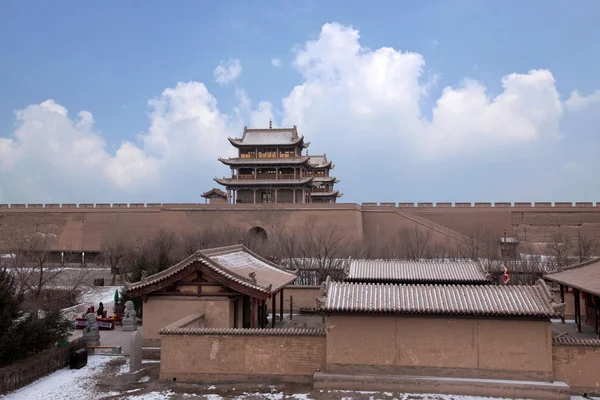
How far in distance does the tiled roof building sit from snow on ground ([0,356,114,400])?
31.7m

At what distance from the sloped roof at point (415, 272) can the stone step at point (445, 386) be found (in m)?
6.01

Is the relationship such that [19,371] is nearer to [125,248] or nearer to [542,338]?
[542,338]

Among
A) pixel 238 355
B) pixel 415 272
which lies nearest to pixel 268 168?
pixel 415 272

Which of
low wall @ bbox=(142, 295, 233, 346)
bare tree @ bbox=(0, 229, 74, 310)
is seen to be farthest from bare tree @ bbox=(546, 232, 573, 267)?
bare tree @ bbox=(0, 229, 74, 310)

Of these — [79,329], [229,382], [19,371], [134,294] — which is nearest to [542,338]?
[229,382]

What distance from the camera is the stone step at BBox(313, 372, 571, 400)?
9852mm

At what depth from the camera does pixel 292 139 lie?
4466cm

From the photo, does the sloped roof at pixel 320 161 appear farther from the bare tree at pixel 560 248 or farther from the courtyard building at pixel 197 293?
the courtyard building at pixel 197 293

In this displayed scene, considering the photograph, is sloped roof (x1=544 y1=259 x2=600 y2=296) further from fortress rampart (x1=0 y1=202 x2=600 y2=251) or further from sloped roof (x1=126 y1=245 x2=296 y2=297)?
fortress rampart (x1=0 y1=202 x2=600 y2=251)

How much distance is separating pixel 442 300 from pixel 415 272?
247 inches

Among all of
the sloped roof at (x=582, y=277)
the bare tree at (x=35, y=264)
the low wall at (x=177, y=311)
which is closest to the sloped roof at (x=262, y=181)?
the bare tree at (x=35, y=264)

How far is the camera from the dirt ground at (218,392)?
32.5 ft

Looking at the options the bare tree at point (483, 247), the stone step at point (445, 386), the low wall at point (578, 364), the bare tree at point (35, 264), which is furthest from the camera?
the bare tree at point (483, 247)

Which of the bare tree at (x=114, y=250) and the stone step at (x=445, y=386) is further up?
the bare tree at (x=114, y=250)
